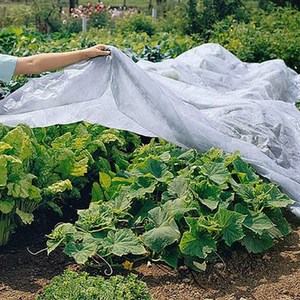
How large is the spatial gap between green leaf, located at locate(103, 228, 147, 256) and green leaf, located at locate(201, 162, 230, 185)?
2.11 feet

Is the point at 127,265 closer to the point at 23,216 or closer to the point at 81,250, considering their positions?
the point at 81,250

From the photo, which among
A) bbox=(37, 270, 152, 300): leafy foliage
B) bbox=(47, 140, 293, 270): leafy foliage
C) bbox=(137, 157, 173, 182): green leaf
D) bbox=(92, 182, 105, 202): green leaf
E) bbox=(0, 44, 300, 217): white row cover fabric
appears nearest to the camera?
bbox=(37, 270, 152, 300): leafy foliage

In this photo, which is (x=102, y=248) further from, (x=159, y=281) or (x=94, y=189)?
(x=94, y=189)

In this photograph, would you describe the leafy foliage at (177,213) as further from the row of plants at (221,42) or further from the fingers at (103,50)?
the row of plants at (221,42)

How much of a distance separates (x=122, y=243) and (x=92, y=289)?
0.75 metres

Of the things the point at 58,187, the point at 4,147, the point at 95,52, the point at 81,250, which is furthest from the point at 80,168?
the point at 95,52

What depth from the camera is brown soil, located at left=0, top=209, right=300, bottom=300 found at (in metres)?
3.55

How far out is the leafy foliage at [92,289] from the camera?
9.59 ft

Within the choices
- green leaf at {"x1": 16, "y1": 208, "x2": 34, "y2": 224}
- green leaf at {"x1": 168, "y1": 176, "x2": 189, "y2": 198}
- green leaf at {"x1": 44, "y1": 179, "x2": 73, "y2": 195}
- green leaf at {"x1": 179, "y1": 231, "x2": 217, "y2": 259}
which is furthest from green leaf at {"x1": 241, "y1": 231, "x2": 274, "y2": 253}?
green leaf at {"x1": 16, "y1": 208, "x2": 34, "y2": 224}

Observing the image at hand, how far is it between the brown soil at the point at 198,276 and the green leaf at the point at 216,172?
44cm

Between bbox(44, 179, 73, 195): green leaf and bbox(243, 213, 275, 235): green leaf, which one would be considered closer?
bbox(243, 213, 275, 235): green leaf

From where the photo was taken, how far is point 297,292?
360 cm

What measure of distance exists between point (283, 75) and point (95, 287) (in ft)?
17.1

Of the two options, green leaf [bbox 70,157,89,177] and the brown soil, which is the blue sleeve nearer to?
green leaf [bbox 70,157,89,177]
